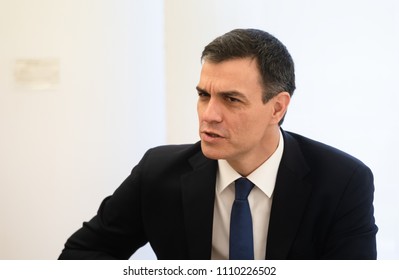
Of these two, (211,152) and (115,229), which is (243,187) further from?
(115,229)

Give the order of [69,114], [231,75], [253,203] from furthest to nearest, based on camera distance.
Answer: [69,114], [253,203], [231,75]

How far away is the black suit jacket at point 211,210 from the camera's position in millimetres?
1356

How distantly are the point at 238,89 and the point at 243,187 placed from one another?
0.29m

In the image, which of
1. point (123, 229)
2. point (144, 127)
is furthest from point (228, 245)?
point (144, 127)

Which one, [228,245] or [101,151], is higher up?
[101,151]

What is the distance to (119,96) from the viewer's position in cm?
226

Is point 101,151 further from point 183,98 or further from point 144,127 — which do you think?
point 183,98

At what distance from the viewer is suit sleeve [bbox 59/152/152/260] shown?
144cm

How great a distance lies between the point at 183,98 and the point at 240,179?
1.05 meters

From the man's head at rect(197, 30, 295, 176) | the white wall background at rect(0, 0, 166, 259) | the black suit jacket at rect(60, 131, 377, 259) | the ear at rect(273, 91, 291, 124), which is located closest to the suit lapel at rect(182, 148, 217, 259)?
the black suit jacket at rect(60, 131, 377, 259)

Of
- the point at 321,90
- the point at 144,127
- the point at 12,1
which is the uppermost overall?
the point at 12,1

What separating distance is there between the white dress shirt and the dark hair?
0.74ft

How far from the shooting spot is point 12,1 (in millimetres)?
2213

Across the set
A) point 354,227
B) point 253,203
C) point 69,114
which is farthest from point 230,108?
point 69,114
